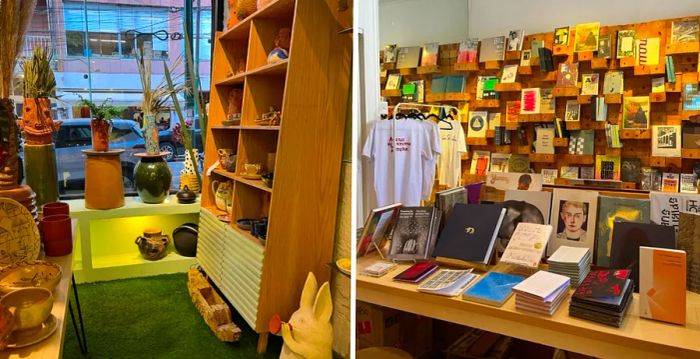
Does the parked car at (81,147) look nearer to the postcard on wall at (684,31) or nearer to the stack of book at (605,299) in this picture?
the stack of book at (605,299)

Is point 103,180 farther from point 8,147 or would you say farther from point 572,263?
point 572,263

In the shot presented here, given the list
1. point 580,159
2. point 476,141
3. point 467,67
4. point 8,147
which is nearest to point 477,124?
point 476,141

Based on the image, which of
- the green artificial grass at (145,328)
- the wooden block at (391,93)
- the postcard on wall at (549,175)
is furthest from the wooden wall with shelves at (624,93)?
the green artificial grass at (145,328)

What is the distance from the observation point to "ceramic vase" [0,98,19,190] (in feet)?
4.22

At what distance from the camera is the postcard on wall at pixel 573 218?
99 centimetres

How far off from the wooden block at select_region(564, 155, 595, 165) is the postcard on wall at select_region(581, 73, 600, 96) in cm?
30

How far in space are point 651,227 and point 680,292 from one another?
14 centimetres

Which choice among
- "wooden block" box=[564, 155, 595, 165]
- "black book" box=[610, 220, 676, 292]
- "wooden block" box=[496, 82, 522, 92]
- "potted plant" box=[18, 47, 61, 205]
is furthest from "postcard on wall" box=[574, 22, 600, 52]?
"potted plant" box=[18, 47, 61, 205]

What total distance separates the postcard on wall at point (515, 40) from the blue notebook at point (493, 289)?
0.61 metres

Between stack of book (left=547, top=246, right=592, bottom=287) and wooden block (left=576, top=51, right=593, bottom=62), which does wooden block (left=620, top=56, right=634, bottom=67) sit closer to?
wooden block (left=576, top=51, right=593, bottom=62)

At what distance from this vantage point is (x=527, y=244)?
3.21 feet

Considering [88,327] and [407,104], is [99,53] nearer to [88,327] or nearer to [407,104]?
[88,327]

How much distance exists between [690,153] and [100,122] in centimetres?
239

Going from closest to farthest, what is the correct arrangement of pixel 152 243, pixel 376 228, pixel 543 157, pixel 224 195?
pixel 376 228 → pixel 543 157 → pixel 224 195 → pixel 152 243
